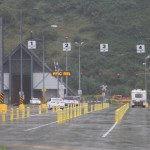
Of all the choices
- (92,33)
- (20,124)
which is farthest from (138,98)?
(92,33)

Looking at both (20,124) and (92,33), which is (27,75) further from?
(20,124)

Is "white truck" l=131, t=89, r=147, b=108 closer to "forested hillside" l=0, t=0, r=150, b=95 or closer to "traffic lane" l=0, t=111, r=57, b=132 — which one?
"forested hillside" l=0, t=0, r=150, b=95

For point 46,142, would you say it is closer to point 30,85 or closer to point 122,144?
point 122,144

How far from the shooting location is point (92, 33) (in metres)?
156

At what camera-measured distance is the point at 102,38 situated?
152 meters

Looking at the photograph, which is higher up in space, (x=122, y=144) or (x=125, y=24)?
(x=125, y=24)

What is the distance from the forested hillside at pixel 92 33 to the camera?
132375 millimetres

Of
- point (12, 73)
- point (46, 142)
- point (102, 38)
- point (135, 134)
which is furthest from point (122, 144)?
Answer: point (102, 38)

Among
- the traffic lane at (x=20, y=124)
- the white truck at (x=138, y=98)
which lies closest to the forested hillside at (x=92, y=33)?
the white truck at (x=138, y=98)

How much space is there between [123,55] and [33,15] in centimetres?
4061

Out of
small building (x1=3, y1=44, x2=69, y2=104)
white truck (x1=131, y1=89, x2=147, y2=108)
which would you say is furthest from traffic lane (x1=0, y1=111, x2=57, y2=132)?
small building (x1=3, y1=44, x2=69, y2=104)

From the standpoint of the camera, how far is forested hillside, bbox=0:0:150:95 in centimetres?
13238

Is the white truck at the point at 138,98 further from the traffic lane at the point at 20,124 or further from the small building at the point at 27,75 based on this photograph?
the traffic lane at the point at 20,124

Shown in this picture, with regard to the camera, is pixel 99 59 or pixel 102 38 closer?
pixel 99 59
